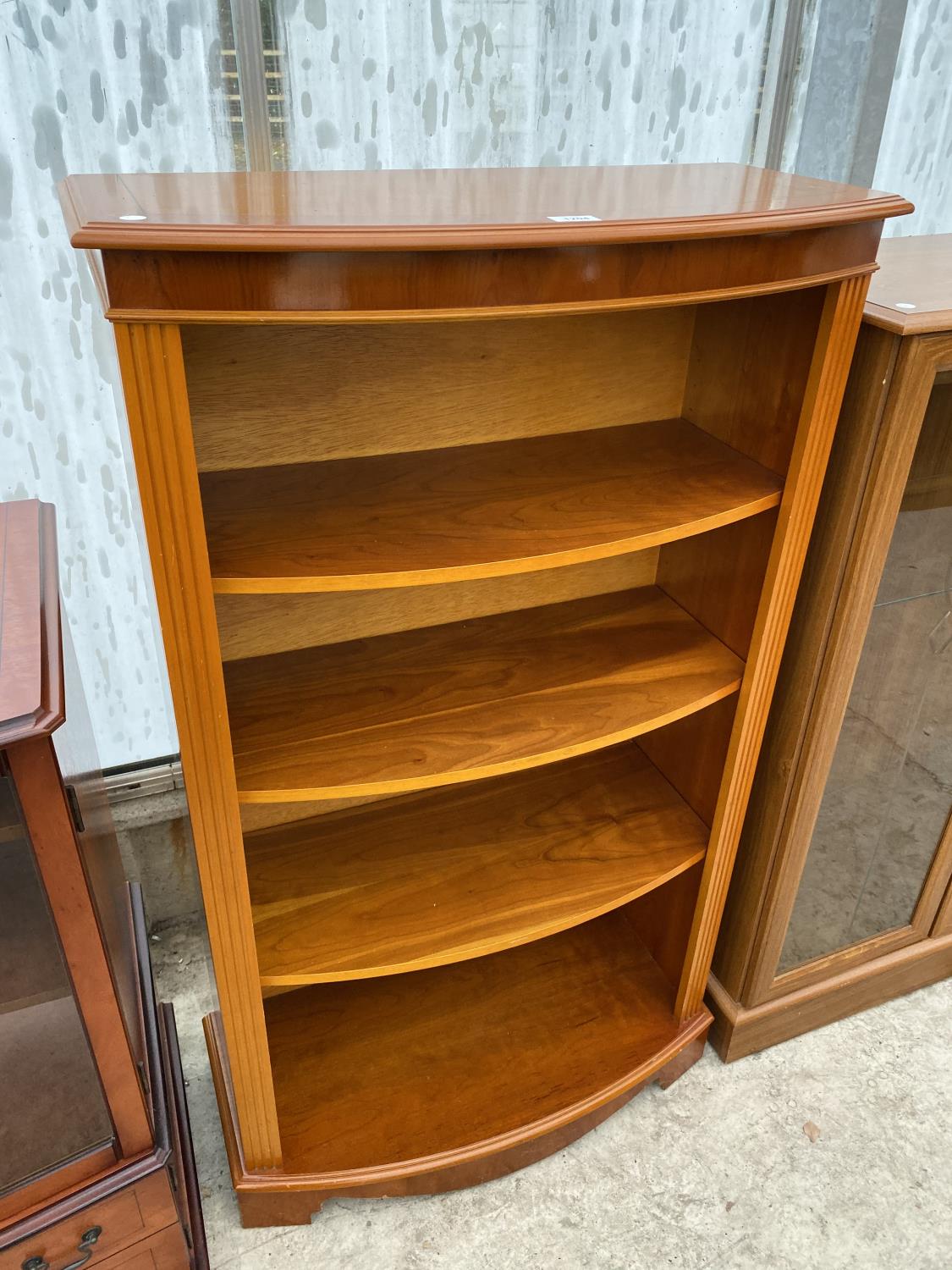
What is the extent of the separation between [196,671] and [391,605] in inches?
17.7

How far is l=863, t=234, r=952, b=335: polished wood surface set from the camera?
1131 millimetres

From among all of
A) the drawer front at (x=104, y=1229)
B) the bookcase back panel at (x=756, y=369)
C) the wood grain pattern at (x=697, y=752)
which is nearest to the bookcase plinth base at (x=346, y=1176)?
the drawer front at (x=104, y=1229)

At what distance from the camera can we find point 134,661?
A: 1722 mm

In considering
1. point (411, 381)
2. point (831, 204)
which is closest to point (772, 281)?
point (831, 204)

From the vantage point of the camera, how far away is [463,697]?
132 centimetres

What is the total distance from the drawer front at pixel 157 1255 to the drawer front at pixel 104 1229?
0.5 inches

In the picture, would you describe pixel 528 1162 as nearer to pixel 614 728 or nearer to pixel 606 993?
pixel 606 993

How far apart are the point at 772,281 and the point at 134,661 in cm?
126

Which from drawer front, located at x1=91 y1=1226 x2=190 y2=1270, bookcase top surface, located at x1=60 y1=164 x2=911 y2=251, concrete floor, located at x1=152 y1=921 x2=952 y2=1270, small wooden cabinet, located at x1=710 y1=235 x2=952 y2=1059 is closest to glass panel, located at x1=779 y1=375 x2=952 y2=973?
small wooden cabinet, located at x1=710 y1=235 x2=952 y2=1059

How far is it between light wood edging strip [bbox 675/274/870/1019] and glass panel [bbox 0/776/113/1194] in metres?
0.96

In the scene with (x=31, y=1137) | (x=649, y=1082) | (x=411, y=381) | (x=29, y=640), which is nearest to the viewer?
(x=29, y=640)

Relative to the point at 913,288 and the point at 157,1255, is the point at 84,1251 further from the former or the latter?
the point at 913,288

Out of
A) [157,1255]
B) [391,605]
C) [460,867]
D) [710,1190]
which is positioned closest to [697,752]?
[460,867]

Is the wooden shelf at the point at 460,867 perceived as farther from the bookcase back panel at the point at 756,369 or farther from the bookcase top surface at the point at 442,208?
the bookcase top surface at the point at 442,208
